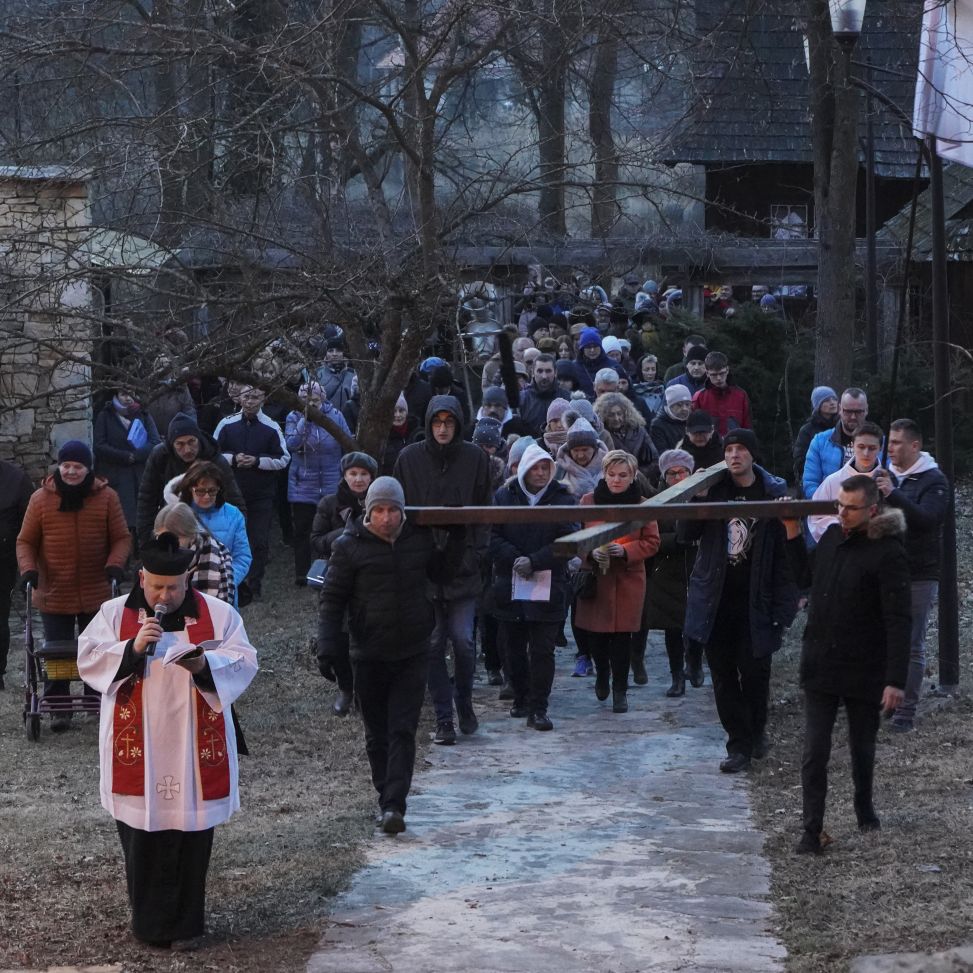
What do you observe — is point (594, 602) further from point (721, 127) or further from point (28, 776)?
point (721, 127)

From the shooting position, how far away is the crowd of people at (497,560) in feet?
24.2

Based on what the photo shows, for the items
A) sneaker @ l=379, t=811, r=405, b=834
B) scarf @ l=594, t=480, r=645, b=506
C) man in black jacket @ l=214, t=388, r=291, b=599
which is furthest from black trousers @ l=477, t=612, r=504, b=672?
sneaker @ l=379, t=811, r=405, b=834

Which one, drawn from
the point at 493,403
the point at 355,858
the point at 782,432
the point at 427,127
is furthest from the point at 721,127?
the point at 355,858

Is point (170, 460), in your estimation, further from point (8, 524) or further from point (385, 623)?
point (385, 623)

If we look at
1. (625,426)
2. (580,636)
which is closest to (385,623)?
(580,636)

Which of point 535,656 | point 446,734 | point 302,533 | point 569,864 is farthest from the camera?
point 302,533

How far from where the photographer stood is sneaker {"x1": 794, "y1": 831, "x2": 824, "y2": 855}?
752cm

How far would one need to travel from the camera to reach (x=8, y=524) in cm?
1159

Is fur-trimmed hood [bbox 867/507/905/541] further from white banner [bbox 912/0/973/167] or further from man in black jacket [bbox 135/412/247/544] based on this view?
man in black jacket [bbox 135/412/247/544]

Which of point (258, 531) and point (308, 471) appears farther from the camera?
point (308, 471)

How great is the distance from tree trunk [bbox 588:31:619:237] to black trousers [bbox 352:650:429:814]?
4.35m

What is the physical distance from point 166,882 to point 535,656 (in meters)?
4.38

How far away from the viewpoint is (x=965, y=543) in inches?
640

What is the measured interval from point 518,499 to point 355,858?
384 centimetres
